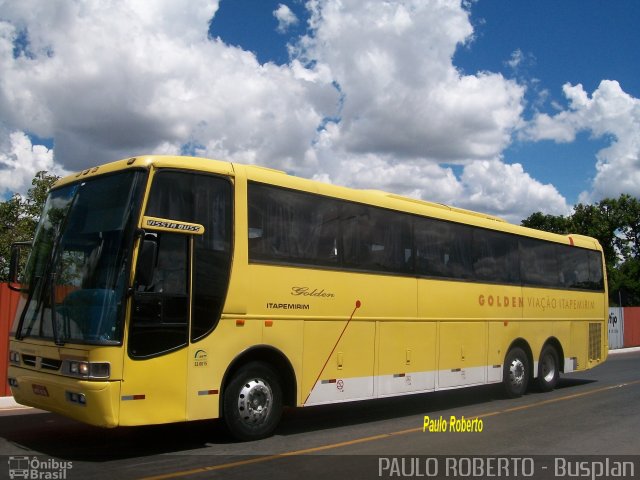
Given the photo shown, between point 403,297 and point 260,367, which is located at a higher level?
point 403,297

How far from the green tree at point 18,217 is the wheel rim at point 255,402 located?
13.8 metres

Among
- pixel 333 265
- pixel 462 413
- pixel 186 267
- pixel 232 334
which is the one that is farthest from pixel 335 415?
pixel 186 267

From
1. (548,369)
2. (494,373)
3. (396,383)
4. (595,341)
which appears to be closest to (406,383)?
(396,383)

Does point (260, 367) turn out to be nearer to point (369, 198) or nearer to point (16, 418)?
point (369, 198)

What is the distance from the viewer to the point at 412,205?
11531 mm

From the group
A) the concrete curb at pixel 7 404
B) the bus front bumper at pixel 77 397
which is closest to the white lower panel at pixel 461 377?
the bus front bumper at pixel 77 397

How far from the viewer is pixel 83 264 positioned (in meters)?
7.66

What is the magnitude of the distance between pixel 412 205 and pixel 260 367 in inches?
176

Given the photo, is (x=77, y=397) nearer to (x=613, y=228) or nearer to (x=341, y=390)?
(x=341, y=390)

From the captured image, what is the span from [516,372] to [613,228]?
5291 centimetres

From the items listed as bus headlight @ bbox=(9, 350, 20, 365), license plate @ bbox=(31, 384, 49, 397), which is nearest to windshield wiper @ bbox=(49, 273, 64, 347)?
license plate @ bbox=(31, 384, 49, 397)

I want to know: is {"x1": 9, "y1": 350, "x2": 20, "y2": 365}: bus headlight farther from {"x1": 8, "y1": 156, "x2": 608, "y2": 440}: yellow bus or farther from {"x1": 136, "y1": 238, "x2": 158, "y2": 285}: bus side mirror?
{"x1": 136, "y1": 238, "x2": 158, "y2": 285}: bus side mirror

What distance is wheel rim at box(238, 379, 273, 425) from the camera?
8.40 m

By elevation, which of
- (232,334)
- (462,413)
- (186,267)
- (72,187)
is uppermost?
(72,187)
